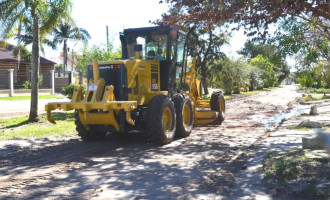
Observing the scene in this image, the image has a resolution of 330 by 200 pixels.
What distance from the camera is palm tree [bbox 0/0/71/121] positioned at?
13.2 meters

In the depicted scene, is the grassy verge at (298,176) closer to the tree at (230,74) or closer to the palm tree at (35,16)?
the palm tree at (35,16)

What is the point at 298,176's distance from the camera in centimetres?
582

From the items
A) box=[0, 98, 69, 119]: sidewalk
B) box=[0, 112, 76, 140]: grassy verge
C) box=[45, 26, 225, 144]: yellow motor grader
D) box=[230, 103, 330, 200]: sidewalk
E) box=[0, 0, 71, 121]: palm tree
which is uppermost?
box=[0, 0, 71, 121]: palm tree

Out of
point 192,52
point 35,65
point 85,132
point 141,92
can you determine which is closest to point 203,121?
point 192,52

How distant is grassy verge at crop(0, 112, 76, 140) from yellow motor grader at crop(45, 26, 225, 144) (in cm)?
189

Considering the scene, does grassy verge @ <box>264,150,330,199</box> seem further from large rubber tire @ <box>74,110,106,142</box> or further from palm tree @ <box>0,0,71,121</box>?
palm tree @ <box>0,0,71,121</box>

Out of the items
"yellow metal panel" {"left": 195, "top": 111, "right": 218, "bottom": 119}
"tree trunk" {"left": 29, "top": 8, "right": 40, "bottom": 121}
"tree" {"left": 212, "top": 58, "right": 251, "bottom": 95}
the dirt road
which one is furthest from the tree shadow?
"tree" {"left": 212, "top": 58, "right": 251, "bottom": 95}

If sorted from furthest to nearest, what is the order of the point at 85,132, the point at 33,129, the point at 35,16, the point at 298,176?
the point at 35,16, the point at 33,129, the point at 85,132, the point at 298,176

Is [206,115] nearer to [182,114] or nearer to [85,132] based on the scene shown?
[182,114]

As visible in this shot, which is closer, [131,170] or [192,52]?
[131,170]

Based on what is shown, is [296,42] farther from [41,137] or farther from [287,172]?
[41,137]

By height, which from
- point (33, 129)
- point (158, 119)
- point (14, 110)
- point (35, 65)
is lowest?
point (33, 129)

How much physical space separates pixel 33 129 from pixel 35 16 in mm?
4412

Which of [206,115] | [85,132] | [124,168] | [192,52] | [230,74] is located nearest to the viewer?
[124,168]
